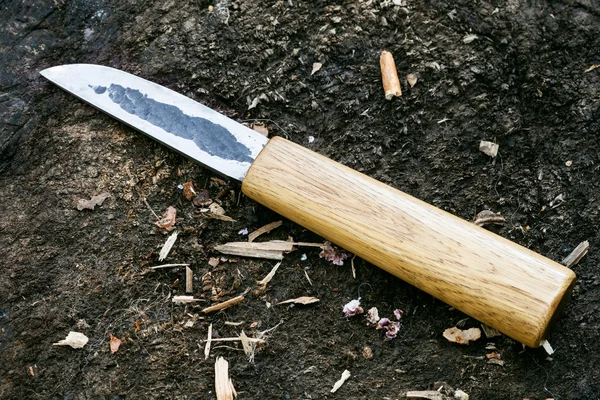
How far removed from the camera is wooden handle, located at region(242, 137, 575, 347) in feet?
6.89

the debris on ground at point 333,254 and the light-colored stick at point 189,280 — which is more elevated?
the debris on ground at point 333,254

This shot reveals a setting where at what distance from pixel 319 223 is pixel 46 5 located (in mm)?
1731

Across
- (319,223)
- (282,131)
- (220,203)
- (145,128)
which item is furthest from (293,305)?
(145,128)

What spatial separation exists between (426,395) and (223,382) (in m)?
0.79

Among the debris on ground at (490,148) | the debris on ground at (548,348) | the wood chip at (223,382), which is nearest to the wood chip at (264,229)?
the wood chip at (223,382)

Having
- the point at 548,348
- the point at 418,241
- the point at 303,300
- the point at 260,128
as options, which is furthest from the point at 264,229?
the point at 548,348

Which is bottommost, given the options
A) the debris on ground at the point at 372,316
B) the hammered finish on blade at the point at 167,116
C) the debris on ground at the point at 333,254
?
the debris on ground at the point at 372,316

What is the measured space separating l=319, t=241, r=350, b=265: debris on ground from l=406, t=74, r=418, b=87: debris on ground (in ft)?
2.68

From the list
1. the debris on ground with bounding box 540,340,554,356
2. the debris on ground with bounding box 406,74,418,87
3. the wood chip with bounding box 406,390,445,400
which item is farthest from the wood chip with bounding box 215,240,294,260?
the debris on ground with bounding box 540,340,554,356

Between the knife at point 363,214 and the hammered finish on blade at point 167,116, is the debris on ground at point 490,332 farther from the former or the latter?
the hammered finish on blade at point 167,116

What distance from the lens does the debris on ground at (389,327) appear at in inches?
94.4

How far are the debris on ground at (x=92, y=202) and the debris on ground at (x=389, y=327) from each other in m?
1.29

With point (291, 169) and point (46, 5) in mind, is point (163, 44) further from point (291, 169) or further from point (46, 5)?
point (291, 169)

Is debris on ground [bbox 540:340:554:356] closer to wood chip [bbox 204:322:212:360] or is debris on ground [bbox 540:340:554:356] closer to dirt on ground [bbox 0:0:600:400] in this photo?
dirt on ground [bbox 0:0:600:400]
